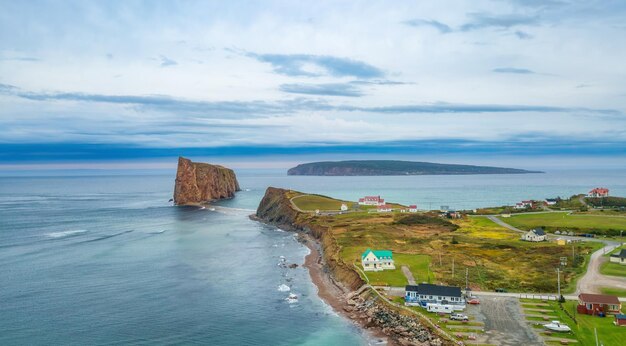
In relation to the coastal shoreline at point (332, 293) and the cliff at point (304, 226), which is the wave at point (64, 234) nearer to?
the cliff at point (304, 226)

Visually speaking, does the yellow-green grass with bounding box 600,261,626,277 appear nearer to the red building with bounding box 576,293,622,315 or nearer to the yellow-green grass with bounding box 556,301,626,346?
the red building with bounding box 576,293,622,315

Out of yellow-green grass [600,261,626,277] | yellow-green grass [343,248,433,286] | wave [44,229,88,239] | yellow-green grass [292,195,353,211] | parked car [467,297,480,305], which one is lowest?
wave [44,229,88,239]

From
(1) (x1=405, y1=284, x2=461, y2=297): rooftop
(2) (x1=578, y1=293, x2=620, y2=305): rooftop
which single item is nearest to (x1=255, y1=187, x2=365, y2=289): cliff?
(1) (x1=405, y1=284, x2=461, y2=297): rooftop

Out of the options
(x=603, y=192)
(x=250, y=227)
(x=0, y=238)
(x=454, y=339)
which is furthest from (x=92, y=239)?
(x=603, y=192)

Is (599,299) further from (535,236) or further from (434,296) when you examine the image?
(535,236)

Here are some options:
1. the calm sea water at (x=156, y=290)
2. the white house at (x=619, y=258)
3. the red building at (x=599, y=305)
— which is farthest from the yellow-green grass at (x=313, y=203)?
the red building at (x=599, y=305)

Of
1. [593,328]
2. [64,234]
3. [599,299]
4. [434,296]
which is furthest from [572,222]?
[64,234]
